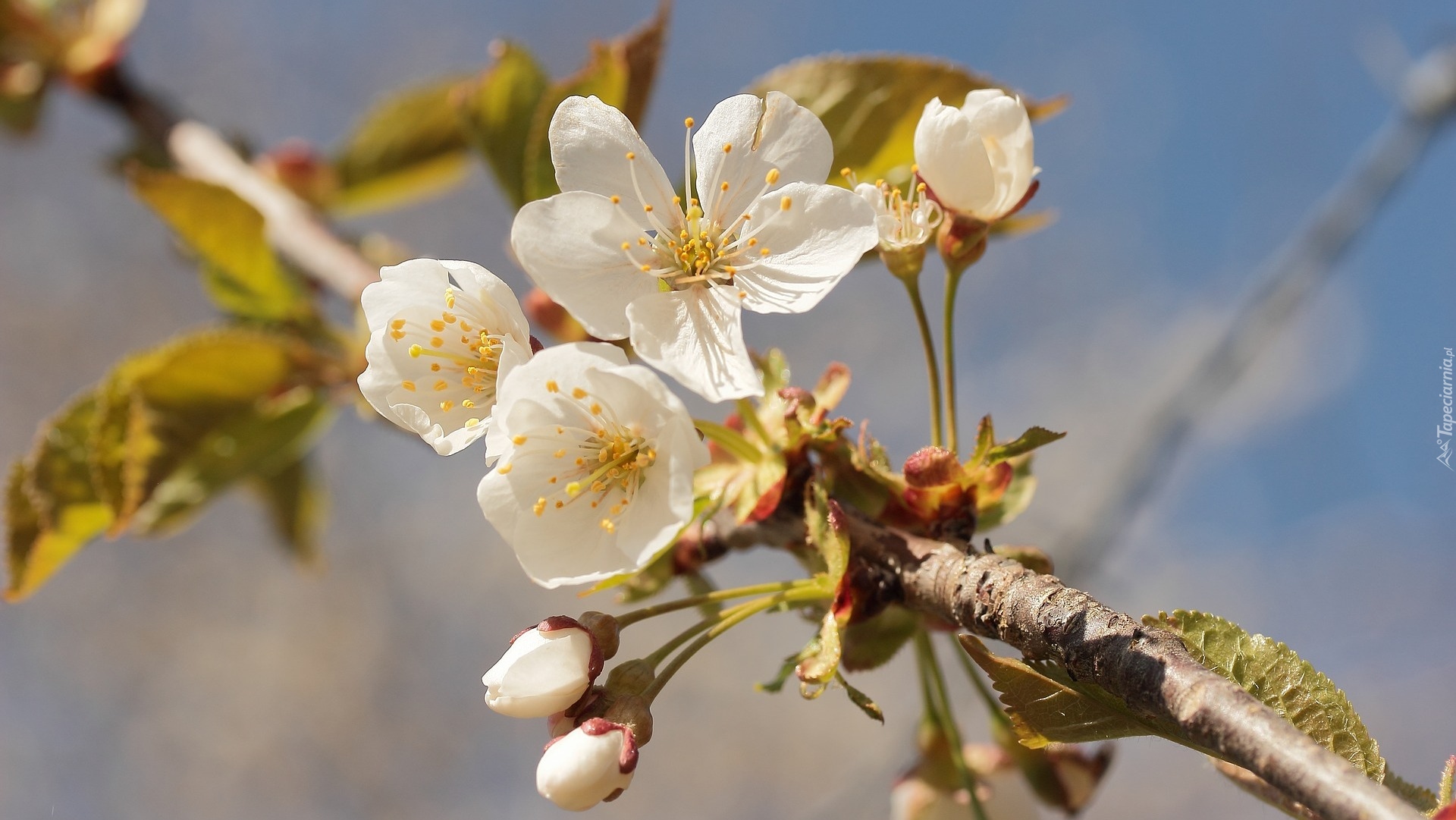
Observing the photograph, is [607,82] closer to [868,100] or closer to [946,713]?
[868,100]

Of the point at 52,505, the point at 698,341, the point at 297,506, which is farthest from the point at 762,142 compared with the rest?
the point at 297,506

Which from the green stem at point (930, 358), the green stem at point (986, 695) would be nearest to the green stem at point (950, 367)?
the green stem at point (930, 358)

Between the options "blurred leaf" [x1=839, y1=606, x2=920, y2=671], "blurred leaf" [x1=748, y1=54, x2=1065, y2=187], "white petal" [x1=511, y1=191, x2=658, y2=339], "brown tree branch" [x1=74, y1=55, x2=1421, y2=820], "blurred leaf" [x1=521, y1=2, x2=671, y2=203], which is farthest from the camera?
"blurred leaf" [x1=521, y1=2, x2=671, y2=203]

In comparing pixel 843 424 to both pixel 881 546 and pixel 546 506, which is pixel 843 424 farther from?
pixel 546 506

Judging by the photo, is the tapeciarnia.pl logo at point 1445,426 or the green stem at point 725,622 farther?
the tapeciarnia.pl logo at point 1445,426

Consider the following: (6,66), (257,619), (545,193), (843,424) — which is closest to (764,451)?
(843,424)

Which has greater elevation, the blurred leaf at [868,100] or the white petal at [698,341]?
the blurred leaf at [868,100]

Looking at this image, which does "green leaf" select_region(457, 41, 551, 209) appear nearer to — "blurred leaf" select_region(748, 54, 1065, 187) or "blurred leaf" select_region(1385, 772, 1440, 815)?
"blurred leaf" select_region(748, 54, 1065, 187)

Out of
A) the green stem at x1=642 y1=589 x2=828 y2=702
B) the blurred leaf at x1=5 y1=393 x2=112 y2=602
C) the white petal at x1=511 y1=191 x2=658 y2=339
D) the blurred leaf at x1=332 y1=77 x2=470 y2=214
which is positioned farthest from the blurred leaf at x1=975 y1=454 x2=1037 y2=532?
the blurred leaf at x1=332 y1=77 x2=470 y2=214

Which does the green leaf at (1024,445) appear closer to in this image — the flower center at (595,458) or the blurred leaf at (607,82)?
the flower center at (595,458)
